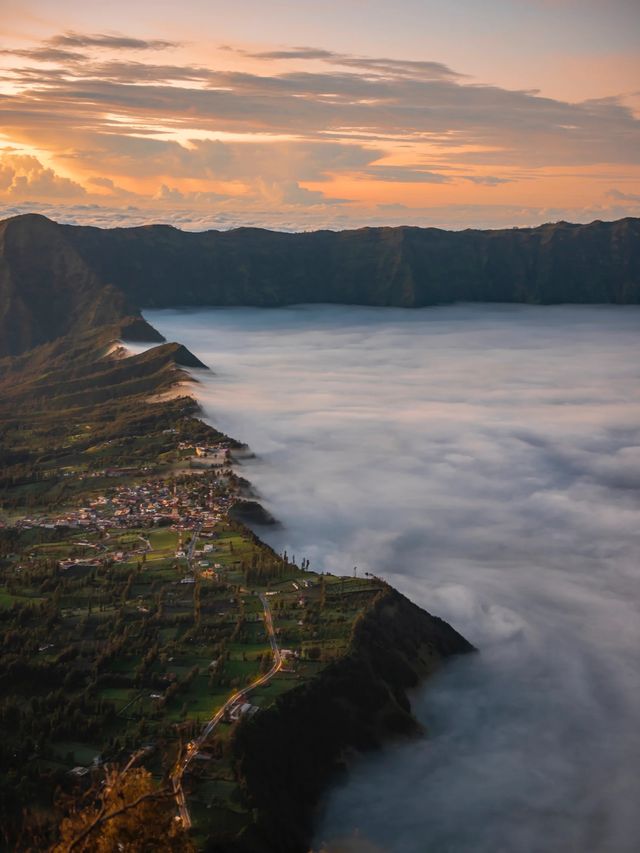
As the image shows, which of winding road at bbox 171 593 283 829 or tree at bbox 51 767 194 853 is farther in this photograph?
winding road at bbox 171 593 283 829

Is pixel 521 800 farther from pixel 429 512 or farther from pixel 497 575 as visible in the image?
pixel 429 512

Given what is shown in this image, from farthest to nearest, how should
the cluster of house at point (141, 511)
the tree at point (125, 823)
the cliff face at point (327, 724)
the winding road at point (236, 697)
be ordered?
the cluster of house at point (141, 511) < the cliff face at point (327, 724) < the winding road at point (236, 697) < the tree at point (125, 823)

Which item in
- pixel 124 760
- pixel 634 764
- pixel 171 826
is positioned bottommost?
pixel 634 764

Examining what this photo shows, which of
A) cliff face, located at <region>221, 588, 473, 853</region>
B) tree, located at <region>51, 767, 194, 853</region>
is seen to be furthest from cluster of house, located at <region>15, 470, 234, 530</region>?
tree, located at <region>51, 767, 194, 853</region>

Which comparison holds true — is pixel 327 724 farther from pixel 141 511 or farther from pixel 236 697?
pixel 141 511

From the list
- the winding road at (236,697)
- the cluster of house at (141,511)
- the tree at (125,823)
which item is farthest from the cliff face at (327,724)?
the cluster of house at (141,511)

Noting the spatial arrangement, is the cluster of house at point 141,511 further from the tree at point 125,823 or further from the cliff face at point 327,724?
the tree at point 125,823

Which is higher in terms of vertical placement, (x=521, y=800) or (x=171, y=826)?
(x=171, y=826)

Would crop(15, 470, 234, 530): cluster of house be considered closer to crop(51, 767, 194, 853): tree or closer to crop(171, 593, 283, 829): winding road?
crop(171, 593, 283, 829): winding road

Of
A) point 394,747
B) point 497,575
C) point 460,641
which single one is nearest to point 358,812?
point 394,747
